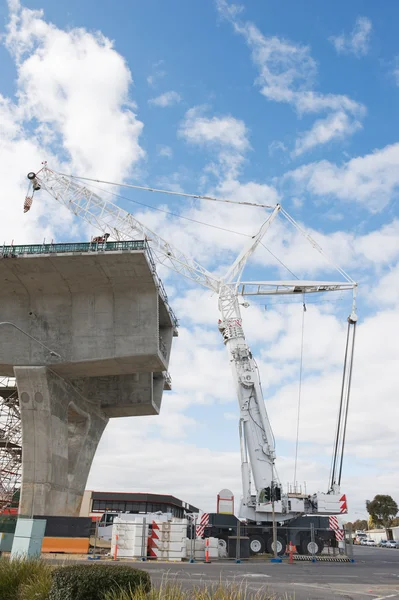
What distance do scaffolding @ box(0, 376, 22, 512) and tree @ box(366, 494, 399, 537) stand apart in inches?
3524

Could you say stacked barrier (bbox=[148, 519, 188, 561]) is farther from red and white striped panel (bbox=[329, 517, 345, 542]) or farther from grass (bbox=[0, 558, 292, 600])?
grass (bbox=[0, 558, 292, 600])

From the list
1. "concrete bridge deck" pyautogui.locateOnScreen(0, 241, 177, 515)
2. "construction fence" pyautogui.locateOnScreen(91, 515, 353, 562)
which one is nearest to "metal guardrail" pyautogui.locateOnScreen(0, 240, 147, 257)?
"concrete bridge deck" pyautogui.locateOnScreen(0, 241, 177, 515)

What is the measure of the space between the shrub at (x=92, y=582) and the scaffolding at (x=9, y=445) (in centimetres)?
3747

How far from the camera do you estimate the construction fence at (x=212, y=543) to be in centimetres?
2464

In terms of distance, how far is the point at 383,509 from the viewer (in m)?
113

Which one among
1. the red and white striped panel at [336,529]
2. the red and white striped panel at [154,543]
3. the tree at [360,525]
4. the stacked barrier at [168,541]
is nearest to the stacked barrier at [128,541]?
the red and white striped panel at [154,543]

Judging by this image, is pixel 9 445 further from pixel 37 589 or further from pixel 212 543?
pixel 37 589

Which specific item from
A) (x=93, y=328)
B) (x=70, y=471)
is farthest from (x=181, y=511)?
(x=93, y=328)

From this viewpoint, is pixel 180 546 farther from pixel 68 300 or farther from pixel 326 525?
pixel 68 300

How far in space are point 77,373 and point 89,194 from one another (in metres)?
17.9

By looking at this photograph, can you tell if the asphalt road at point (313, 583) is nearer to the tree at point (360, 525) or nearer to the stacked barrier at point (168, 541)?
the stacked barrier at point (168, 541)

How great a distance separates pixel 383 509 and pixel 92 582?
121 m

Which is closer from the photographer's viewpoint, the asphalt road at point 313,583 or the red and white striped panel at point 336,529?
the asphalt road at point 313,583

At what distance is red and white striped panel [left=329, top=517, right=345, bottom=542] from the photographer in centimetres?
3114
